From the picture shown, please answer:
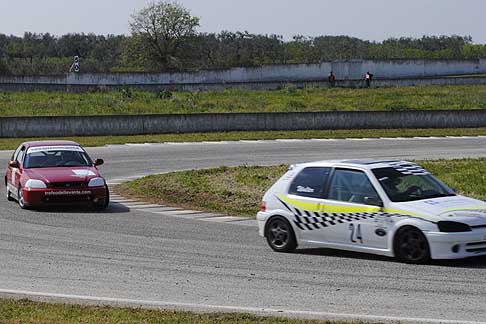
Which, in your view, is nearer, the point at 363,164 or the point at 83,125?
the point at 363,164

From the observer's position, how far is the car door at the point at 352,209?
1323cm

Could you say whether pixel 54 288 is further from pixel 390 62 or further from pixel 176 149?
pixel 390 62

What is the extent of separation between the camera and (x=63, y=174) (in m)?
20.0

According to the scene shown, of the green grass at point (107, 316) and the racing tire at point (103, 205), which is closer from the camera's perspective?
the green grass at point (107, 316)

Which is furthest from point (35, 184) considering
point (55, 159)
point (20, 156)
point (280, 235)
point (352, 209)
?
point (352, 209)

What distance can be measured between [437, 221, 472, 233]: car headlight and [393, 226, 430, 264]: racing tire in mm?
265

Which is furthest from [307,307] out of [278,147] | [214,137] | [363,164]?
[214,137]

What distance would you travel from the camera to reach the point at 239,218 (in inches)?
725

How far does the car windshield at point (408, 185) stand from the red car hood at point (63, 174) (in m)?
8.01

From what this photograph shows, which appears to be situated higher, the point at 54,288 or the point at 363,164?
the point at 363,164

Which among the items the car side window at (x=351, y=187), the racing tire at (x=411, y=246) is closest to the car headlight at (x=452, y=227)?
the racing tire at (x=411, y=246)

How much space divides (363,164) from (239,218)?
4.96m

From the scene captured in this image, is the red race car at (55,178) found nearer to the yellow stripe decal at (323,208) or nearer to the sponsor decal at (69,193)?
the sponsor decal at (69,193)

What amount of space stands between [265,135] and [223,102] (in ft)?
40.5
